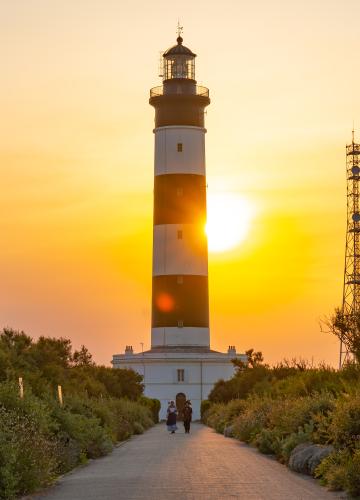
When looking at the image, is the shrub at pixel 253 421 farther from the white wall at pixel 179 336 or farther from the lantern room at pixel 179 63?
the lantern room at pixel 179 63

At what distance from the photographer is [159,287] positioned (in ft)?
235

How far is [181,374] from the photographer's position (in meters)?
77.2

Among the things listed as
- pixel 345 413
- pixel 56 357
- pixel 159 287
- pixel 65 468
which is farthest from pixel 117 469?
pixel 159 287

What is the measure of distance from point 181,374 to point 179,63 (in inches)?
881

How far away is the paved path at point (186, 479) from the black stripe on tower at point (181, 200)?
42388mm

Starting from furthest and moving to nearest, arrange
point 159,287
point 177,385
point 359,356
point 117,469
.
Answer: point 177,385
point 159,287
point 359,356
point 117,469

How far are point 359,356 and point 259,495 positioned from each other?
11.6 metres

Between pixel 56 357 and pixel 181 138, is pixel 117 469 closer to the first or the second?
pixel 56 357

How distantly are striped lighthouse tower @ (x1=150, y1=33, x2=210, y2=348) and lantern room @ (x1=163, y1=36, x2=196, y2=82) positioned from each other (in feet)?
4.66

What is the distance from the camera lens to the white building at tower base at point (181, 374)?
76.5 metres

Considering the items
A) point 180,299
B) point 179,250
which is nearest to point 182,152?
point 179,250

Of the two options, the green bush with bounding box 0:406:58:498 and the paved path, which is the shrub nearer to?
the paved path

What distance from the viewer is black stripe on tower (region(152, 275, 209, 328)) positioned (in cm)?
7094

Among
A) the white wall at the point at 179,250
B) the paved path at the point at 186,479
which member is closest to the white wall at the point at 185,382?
the white wall at the point at 179,250
